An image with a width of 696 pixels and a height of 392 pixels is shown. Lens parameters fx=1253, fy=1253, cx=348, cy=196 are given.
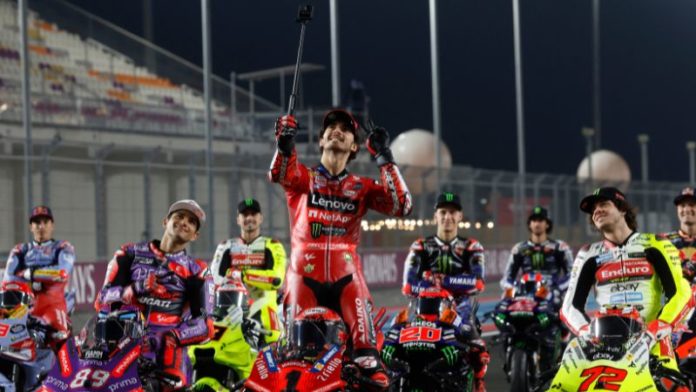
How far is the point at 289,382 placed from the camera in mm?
6199

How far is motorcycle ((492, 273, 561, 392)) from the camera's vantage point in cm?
1264

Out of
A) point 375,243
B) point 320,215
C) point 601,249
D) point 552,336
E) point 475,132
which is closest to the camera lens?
point 320,215

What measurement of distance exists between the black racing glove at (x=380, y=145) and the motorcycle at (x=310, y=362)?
3.89 ft

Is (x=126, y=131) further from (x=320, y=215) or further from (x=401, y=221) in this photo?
(x=320, y=215)

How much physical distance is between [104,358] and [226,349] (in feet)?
14.0

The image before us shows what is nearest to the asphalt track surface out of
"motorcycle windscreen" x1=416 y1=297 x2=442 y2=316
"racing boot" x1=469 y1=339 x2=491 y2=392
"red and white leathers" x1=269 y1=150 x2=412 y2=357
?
"racing boot" x1=469 y1=339 x2=491 y2=392

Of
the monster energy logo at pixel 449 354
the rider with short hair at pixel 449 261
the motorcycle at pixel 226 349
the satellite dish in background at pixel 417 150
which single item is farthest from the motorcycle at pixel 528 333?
the satellite dish in background at pixel 417 150

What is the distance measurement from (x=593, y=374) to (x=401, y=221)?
24537 mm

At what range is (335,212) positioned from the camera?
736cm

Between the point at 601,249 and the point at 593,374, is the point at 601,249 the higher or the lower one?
the higher one

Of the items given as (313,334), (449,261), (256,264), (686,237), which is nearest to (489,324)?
(256,264)

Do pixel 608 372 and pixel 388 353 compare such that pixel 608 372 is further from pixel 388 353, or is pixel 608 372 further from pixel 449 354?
pixel 388 353

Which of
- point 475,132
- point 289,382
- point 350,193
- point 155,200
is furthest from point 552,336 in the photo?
point 475,132

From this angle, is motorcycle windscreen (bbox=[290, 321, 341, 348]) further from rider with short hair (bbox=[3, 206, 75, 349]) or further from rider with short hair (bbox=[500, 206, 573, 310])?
rider with short hair (bbox=[500, 206, 573, 310])
